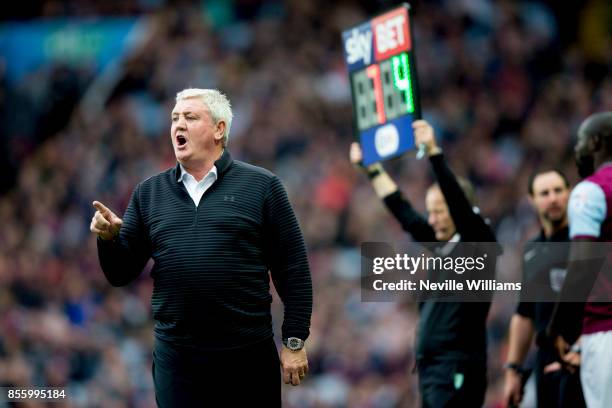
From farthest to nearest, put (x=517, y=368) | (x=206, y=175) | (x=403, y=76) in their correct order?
1. (x=517, y=368)
2. (x=403, y=76)
3. (x=206, y=175)

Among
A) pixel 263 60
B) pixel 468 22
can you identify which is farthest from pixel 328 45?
pixel 468 22

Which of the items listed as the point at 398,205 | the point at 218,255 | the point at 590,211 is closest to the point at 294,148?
the point at 398,205

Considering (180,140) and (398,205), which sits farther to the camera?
(398,205)

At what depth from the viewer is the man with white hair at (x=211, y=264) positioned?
475 cm

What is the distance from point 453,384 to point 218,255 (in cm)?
181

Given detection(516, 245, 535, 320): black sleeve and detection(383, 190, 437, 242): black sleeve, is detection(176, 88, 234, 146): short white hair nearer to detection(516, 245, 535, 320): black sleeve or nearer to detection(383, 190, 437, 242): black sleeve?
detection(383, 190, 437, 242): black sleeve

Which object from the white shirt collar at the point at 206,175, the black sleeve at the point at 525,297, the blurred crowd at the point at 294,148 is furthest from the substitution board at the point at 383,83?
the blurred crowd at the point at 294,148

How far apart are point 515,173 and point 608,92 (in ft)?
4.29

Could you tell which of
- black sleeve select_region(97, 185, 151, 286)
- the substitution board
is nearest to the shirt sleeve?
the substitution board

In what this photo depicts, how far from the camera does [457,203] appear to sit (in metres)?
5.77

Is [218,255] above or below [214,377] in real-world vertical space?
above

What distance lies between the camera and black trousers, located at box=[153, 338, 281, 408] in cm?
475

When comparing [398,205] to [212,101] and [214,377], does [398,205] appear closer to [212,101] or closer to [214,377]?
[212,101]

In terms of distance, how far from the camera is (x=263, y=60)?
1410cm
